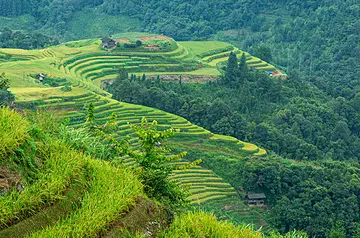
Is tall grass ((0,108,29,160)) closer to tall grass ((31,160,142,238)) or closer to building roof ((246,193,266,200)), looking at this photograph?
tall grass ((31,160,142,238))

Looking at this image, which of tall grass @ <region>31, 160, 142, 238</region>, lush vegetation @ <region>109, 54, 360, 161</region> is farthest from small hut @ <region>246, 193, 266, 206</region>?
tall grass @ <region>31, 160, 142, 238</region>

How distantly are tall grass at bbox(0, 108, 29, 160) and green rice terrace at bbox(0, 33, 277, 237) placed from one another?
48 millimetres

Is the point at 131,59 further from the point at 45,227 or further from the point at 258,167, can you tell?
the point at 45,227

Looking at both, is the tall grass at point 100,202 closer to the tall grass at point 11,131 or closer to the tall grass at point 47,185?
the tall grass at point 47,185

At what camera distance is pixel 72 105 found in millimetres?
23781

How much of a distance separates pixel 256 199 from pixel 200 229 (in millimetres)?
17307

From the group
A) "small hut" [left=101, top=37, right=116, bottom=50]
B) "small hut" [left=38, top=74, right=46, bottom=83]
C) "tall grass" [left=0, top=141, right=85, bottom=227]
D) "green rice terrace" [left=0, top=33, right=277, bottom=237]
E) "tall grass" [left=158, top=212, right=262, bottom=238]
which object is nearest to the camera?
"tall grass" [left=0, top=141, right=85, bottom=227]

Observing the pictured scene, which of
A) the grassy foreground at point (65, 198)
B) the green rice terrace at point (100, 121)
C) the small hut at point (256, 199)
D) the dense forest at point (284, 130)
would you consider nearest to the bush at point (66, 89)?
the green rice terrace at point (100, 121)

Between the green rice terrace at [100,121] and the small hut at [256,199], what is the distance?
241 millimetres

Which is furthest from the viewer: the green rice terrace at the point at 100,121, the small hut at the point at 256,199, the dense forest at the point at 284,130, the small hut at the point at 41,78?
the small hut at the point at 41,78

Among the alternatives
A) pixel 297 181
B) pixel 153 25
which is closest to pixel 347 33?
pixel 153 25

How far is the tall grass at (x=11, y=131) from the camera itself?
2957mm

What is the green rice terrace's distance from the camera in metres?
2.91

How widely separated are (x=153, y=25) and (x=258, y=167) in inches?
1694
